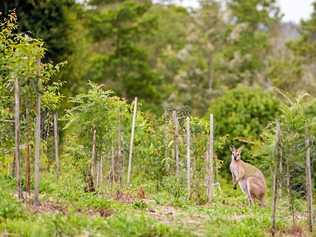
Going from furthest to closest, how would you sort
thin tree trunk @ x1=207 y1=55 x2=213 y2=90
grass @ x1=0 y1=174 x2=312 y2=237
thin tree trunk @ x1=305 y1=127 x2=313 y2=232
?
1. thin tree trunk @ x1=207 y1=55 x2=213 y2=90
2. thin tree trunk @ x1=305 y1=127 x2=313 y2=232
3. grass @ x1=0 y1=174 x2=312 y2=237

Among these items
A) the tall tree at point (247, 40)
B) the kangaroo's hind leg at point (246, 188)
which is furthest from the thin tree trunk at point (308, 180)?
the tall tree at point (247, 40)

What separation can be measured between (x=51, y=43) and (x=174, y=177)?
49.8 feet

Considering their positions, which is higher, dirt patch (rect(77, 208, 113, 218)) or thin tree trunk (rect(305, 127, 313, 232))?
thin tree trunk (rect(305, 127, 313, 232))

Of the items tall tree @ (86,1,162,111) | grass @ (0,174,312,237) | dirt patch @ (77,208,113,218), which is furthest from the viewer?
tall tree @ (86,1,162,111)

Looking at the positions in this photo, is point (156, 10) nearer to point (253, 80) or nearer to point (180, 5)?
point (180, 5)

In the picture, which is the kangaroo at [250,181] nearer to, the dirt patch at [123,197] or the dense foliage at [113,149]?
the dense foliage at [113,149]

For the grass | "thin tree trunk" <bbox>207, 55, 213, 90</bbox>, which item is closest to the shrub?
the grass

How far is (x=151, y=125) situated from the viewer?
2116cm

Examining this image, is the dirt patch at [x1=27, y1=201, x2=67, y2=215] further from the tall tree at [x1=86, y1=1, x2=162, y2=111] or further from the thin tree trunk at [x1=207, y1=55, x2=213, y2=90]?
the thin tree trunk at [x1=207, y1=55, x2=213, y2=90]

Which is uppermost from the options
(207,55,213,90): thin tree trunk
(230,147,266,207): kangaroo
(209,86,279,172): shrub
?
(207,55,213,90): thin tree trunk

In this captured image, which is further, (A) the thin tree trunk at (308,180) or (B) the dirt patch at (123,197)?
(B) the dirt patch at (123,197)

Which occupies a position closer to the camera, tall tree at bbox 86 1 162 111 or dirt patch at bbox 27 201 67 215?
dirt patch at bbox 27 201 67 215

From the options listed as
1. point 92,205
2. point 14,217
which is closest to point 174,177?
point 92,205

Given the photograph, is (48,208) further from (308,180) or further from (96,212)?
(308,180)
